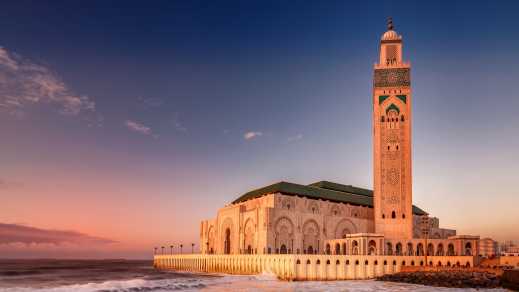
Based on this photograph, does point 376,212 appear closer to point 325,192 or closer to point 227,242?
point 325,192

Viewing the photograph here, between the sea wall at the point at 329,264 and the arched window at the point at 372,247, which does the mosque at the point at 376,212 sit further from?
the sea wall at the point at 329,264

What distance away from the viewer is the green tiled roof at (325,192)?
84.8 m

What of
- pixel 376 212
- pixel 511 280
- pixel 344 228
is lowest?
pixel 511 280

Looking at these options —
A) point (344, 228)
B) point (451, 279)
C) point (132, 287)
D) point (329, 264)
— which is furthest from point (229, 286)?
point (344, 228)

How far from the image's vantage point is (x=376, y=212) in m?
78.5

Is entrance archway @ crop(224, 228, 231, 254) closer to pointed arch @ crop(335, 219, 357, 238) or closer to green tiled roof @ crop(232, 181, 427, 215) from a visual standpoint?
green tiled roof @ crop(232, 181, 427, 215)

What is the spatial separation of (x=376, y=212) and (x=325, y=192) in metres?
14.1

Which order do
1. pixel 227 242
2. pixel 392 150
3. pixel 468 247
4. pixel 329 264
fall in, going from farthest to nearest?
1. pixel 227 242
2. pixel 392 150
3. pixel 468 247
4. pixel 329 264

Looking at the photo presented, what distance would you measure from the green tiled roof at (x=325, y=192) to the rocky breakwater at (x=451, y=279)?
26.6 m

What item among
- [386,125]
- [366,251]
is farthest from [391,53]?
[366,251]

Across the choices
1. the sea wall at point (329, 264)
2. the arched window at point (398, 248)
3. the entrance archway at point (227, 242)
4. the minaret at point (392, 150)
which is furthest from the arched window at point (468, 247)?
the entrance archway at point (227, 242)

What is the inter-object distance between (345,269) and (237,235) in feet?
84.3

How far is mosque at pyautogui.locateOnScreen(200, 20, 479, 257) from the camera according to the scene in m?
75.7

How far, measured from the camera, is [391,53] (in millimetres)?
84250
